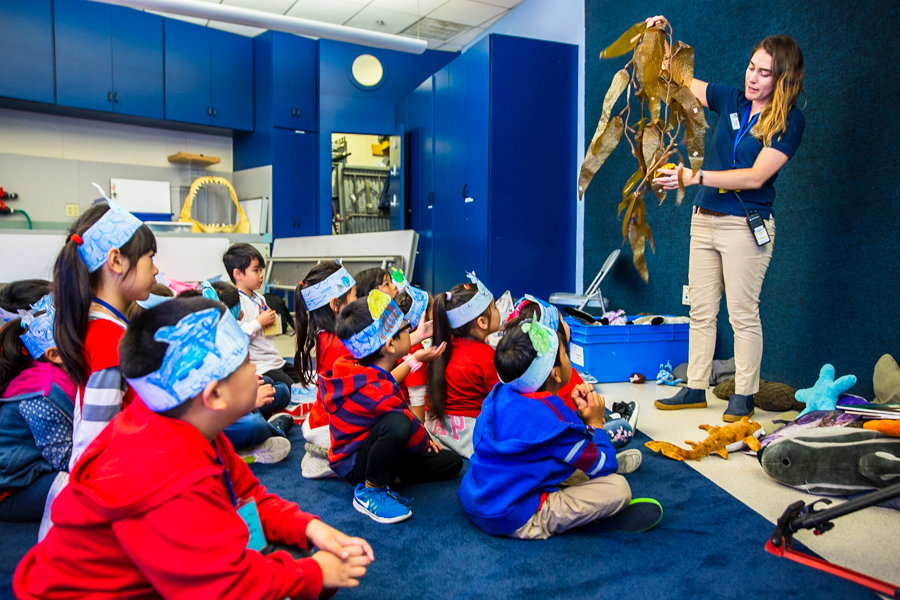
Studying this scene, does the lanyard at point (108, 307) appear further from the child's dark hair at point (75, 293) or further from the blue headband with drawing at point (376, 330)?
the blue headband with drawing at point (376, 330)

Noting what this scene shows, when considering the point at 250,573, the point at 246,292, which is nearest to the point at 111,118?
the point at 246,292

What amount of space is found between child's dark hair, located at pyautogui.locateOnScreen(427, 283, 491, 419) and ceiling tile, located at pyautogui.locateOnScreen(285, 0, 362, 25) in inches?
189

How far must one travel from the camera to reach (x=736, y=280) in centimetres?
261

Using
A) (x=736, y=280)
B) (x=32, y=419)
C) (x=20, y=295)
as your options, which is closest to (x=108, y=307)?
(x=32, y=419)

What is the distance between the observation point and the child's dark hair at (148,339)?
0.92 meters

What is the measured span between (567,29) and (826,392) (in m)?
3.93

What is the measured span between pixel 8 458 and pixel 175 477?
3.75ft

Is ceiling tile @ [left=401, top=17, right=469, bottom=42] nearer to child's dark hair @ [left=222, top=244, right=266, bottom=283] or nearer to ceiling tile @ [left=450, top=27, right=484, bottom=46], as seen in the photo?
ceiling tile @ [left=450, top=27, right=484, bottom=46]

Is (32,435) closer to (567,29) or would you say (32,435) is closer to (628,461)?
(628,461)

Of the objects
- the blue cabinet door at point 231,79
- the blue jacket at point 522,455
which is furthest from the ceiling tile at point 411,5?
the blue jacket at point 522,455

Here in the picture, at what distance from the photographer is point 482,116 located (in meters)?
4.90

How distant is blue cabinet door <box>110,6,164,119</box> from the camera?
598cm

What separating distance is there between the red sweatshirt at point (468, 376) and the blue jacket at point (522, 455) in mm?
615

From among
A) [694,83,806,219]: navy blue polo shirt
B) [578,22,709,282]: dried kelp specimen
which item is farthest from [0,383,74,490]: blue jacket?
[694,83,806,219]: navy blue polo shirt
